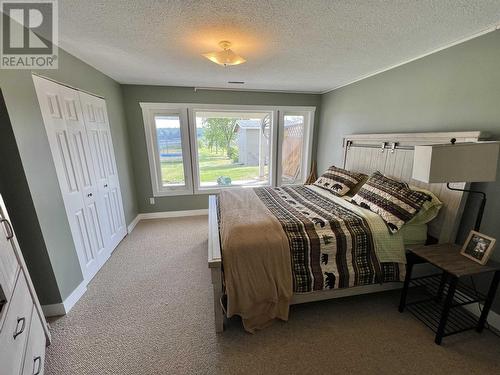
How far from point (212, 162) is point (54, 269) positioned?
2861 millimetres

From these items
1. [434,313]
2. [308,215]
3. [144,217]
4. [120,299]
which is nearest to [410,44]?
[308,215]

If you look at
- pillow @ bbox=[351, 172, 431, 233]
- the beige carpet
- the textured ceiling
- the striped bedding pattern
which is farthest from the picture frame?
the textured ceiling

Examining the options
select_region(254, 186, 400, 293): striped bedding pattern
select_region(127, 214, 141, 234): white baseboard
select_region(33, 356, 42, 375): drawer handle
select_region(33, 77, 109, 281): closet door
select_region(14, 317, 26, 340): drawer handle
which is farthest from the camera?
select_region(127, 214, 141, 234): white baseboard

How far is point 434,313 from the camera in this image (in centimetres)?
185

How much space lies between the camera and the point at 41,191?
65.9 inches

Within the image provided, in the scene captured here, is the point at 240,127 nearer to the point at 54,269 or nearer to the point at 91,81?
the point at 91,81

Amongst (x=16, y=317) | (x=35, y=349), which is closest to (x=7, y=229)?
(x=16, y=317)

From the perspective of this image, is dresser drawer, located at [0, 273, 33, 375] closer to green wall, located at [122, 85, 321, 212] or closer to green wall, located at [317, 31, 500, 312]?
green wall, located at [122, 85, 321, 212]

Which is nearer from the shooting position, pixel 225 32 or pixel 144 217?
pixel 225 32

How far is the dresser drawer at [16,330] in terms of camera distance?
91cm

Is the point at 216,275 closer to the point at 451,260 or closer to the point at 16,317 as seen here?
the point at 16,317

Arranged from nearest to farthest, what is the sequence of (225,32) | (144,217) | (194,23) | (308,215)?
(194,23) → (225,32) → (308,215) → (144,217)

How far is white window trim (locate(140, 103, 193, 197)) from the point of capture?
11.8 ft

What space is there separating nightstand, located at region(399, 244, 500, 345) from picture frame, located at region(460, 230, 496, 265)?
0.04 metres
